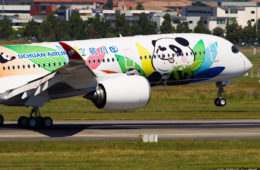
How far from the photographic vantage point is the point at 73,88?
4006 cm

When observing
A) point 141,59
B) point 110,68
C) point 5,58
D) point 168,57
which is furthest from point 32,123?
point 168,57

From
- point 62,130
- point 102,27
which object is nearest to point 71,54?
point 62,130

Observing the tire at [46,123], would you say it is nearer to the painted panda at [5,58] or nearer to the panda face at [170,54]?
the painted panda at [5,58]

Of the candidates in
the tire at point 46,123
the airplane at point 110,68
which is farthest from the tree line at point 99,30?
the tire at point 46,123

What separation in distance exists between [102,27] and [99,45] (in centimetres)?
13318

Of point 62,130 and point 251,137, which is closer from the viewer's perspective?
point 251,137

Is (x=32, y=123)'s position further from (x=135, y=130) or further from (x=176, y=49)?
(x=176, y=49)

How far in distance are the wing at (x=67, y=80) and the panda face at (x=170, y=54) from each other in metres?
7.43

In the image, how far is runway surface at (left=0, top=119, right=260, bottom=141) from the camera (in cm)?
3862

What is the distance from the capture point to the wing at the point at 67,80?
36781mm

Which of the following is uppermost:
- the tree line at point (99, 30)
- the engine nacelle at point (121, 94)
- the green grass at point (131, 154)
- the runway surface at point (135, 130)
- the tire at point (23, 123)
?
the engine nacelle at point (121, 94)

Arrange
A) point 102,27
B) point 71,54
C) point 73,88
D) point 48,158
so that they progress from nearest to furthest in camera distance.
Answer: point 48,158
point 71,54
point 73,88
point 102,27

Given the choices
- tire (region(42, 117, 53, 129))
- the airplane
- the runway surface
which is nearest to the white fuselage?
the airplane

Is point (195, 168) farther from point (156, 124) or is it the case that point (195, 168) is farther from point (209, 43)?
point (209, 43)
